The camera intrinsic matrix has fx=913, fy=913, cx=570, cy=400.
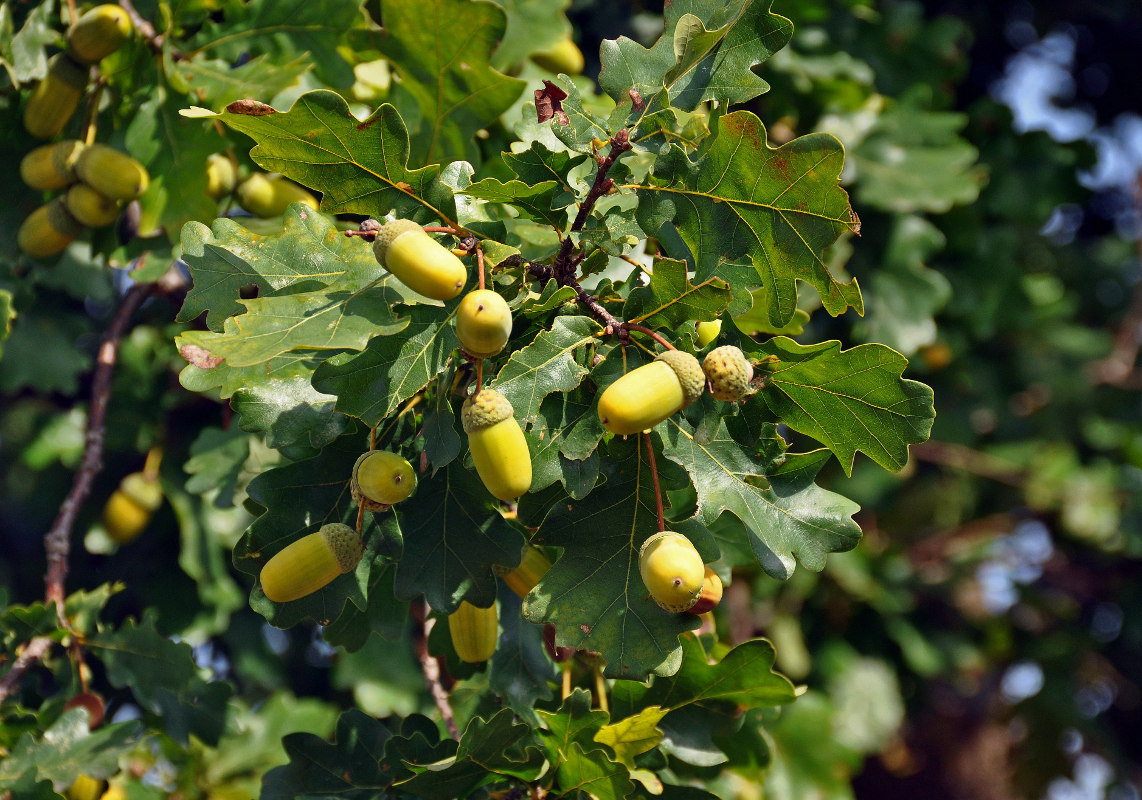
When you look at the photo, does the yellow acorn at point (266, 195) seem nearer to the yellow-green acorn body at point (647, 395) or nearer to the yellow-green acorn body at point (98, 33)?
the yellow-green acorn body at point (98, 33)

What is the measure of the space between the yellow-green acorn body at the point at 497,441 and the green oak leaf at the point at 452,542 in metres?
0.22

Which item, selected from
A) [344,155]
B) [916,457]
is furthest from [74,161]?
[916,457]

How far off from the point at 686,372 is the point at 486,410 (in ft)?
0.74

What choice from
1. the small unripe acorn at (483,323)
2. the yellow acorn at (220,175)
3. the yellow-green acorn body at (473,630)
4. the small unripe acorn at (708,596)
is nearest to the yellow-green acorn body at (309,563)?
the yellow-green acorn body at (473,630)

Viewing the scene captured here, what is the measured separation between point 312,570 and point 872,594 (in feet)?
7.96

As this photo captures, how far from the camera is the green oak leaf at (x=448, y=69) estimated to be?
1464mm

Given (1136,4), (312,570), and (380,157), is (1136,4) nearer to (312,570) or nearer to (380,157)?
(380,157)

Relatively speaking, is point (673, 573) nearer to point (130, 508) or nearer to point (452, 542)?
point (452, 542)

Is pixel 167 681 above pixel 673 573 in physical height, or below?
below

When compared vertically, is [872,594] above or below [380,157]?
below

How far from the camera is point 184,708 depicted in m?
1.65

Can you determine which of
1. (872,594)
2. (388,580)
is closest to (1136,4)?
(872,594)

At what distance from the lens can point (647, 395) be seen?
98 centimetres

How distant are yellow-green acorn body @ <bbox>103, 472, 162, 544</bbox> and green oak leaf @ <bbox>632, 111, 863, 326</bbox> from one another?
4.97ft
